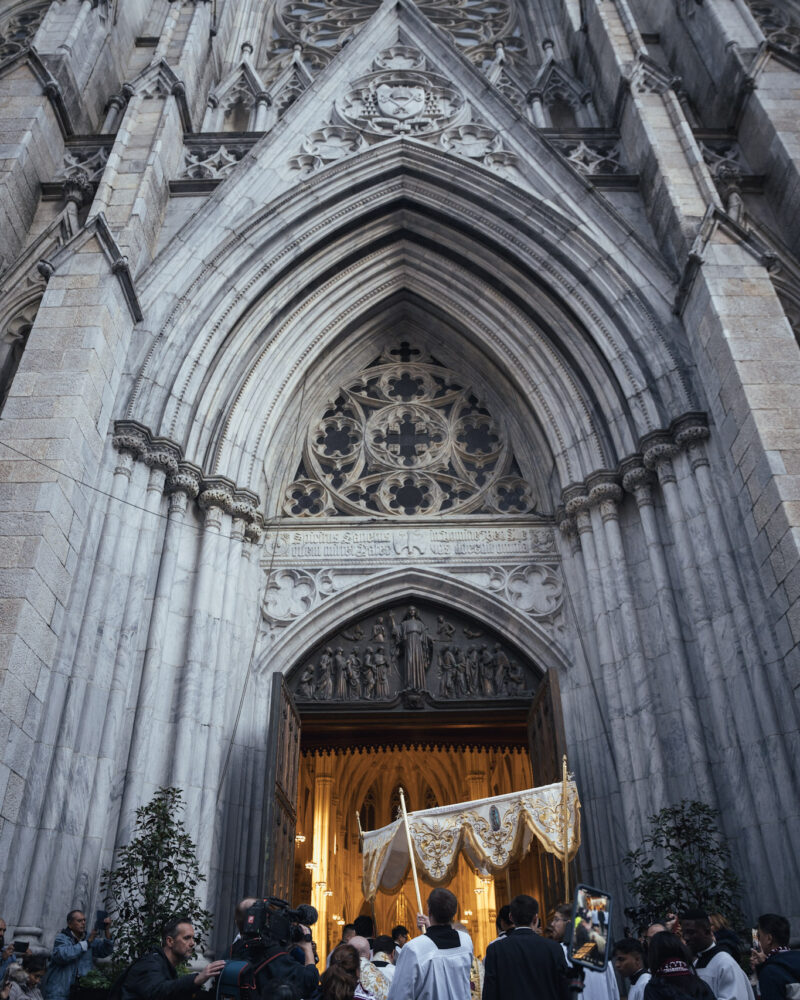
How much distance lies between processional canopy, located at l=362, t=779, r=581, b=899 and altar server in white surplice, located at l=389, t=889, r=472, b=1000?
A: 332cm

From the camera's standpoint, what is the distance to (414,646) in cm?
1014

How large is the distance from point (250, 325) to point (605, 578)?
5735 mm

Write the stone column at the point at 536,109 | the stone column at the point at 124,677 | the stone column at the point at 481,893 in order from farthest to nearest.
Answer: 1. the stone column at the point at 481,893
2. the stone column at the point at 536,109
3. the stone column at the point at 124,677

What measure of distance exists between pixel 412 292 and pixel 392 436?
7.67ft

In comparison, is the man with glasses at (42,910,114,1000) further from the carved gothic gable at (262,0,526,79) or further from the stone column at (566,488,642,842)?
the carved gothic gable at (262,0,526,79)

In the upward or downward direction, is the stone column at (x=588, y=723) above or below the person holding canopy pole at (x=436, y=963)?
above

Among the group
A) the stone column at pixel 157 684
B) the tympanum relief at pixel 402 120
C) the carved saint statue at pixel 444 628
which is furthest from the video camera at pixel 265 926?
the tympanum relief at pixel 402 120

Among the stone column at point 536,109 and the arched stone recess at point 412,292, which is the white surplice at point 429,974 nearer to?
the arched stone recess at point 412,292

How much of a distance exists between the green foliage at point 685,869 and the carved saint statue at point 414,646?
3224 mm

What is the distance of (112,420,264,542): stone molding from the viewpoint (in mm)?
9266

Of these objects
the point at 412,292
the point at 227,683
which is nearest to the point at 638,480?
the point at 412,292

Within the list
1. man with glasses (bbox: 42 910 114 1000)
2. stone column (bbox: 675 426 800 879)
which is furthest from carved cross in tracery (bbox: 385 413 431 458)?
man with glasses (bbox: 42 910 114 1000)

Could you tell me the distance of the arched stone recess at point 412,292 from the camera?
1018 cm

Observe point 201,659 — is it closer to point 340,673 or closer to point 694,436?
point 340,673
